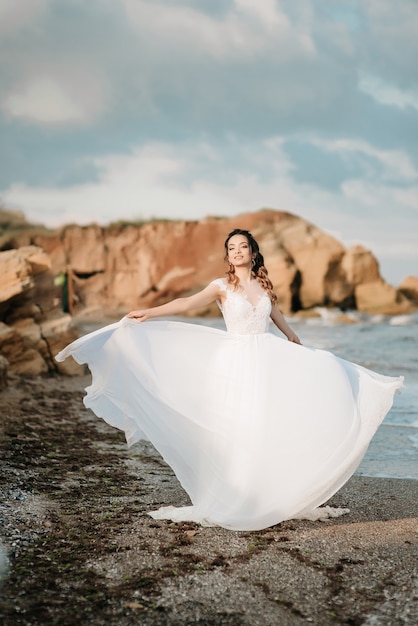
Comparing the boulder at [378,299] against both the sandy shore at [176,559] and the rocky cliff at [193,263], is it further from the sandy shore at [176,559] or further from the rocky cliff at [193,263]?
the sandy shore at [176,559]

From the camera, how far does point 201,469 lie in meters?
4.67

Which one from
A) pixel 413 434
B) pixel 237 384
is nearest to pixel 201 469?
pixel 237 384

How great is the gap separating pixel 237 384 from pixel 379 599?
166 cm

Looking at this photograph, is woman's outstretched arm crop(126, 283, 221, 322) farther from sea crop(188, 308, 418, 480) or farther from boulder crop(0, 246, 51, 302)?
boulder crop(0, 246, 51, 302)

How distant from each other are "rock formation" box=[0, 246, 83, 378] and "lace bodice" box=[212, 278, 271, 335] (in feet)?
22.0

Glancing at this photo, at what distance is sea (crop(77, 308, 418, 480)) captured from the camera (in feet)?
24.0

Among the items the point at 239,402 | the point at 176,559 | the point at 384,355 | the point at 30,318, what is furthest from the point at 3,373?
the point at 384,355

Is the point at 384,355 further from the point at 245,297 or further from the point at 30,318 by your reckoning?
the point at 245,297

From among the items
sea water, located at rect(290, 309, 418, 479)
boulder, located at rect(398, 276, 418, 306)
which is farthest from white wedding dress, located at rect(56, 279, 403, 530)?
boulder, located at rect(398, 276, 418, 306)

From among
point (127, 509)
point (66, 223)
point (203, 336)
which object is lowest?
point (127, 509)

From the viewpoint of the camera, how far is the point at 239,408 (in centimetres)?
463

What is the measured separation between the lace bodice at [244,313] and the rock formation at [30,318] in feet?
22.0

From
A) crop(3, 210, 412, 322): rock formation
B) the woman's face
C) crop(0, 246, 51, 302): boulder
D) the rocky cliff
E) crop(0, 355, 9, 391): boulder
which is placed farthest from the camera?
crop(3, 210, 412, 322): rock formation

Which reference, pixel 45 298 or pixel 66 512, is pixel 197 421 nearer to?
pixel 66 512
